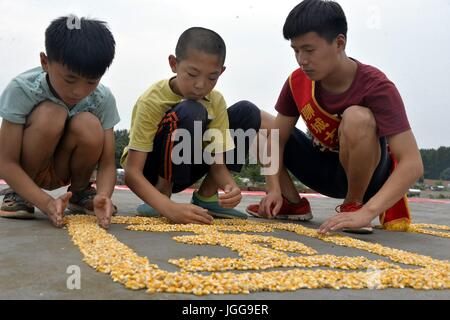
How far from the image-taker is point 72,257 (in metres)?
1.67

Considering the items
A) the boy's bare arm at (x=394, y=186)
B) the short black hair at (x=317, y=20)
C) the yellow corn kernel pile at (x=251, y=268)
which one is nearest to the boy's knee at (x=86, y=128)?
the yellow corn kernel pile at (x=251, y=268)

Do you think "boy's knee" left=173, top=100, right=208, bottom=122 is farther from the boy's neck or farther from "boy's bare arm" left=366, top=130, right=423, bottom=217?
"boy's bare arm" left=366, top=130, right=423, bottom=217

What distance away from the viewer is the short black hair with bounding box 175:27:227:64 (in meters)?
2.77

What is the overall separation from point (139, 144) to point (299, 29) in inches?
46.6

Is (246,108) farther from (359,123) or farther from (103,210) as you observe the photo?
(103,210)

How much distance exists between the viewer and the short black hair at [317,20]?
2705 mm

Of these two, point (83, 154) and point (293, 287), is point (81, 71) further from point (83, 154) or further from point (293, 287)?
point (293, 287)

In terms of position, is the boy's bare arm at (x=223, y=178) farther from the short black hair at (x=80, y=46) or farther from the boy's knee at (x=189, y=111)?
the short black hair at (x=80, y=46)

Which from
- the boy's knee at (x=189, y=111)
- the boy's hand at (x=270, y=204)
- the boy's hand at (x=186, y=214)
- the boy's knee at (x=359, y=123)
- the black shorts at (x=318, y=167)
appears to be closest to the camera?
the boy's hand at (x=186, y=214)

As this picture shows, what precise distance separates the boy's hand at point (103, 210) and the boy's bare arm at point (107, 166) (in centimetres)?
23

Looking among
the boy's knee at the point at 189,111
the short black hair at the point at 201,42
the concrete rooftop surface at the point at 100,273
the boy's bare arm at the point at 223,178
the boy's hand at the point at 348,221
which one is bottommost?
the concrete rooftop surface at the point at 100,273
